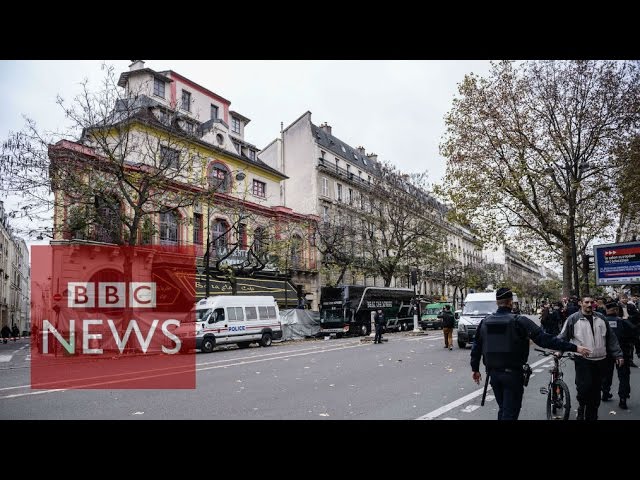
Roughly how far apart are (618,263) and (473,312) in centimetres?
540

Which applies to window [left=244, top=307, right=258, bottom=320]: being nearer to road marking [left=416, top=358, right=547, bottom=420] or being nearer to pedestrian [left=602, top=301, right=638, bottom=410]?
road marking [left=416, top=358, right=547, bottom=420]

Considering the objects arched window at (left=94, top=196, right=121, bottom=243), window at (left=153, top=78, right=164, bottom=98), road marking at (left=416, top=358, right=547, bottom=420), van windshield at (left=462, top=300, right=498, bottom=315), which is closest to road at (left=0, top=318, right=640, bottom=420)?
road marking at (left=416, top=358, right=547, bottom=420)

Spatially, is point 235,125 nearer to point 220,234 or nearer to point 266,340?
point 220,234

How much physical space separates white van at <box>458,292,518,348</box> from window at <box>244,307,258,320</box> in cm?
981

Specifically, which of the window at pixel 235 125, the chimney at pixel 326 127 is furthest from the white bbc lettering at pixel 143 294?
the chimney at pixel 326 127

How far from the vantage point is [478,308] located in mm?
21000

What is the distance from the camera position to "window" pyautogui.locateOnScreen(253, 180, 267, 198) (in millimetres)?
42550

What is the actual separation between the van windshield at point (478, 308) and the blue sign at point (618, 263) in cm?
390

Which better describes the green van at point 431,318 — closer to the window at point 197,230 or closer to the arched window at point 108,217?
the window at point 197,230

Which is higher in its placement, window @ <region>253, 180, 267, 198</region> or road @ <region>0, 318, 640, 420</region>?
window @ <region>253, 180, 267, 198</region>
